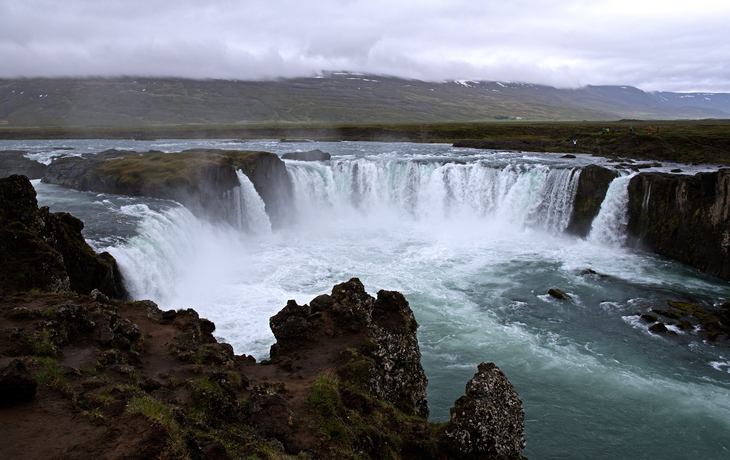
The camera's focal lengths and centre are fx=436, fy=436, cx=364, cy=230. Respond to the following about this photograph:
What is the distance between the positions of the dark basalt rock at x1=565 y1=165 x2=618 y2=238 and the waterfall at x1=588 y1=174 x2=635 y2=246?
49 cm

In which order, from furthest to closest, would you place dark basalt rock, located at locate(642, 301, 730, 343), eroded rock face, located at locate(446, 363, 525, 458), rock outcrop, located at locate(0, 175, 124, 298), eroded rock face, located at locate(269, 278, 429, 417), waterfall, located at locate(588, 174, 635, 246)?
waterfall, located at locate(588, 174, 635, 246), dark basalt rock, located at locate(642, 301, 730, 343), rock outcrop, located at locate(0, 175, 124, 298), eroded rock face, located at locate(269, 278, 429, 417), eroded rock face, located at locate(446, 363, 525, 458)

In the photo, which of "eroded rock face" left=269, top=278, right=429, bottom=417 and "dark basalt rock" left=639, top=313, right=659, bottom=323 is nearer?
"eroded rock face" left=269, top=278, right=429, bottom=417

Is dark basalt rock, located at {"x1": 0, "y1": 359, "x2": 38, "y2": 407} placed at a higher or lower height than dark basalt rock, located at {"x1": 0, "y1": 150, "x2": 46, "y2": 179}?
lower

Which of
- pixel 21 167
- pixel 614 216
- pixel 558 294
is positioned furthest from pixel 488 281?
pixel 21 167

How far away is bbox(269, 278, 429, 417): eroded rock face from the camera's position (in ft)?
37.7

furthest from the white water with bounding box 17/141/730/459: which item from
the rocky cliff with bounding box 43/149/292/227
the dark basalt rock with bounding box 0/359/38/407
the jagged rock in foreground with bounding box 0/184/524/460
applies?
the dark basalt rock with bounding box 0/359/38/407

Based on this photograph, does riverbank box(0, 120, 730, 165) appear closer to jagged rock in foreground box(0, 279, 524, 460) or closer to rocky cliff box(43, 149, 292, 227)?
rocky cliff box(43, 149, 292, 227)

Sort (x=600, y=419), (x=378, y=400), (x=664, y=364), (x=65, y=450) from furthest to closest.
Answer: (x=664, y=364) < (x=600, y=419) < (x=378, y=400) < (x=65, y=450)

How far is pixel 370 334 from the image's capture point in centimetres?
1206

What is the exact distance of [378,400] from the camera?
10.3m

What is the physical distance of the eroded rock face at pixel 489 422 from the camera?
951 cm

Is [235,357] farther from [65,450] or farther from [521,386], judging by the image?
[521,386]

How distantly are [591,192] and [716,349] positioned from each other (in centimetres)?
1943

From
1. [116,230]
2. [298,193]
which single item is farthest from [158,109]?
[116,230]
